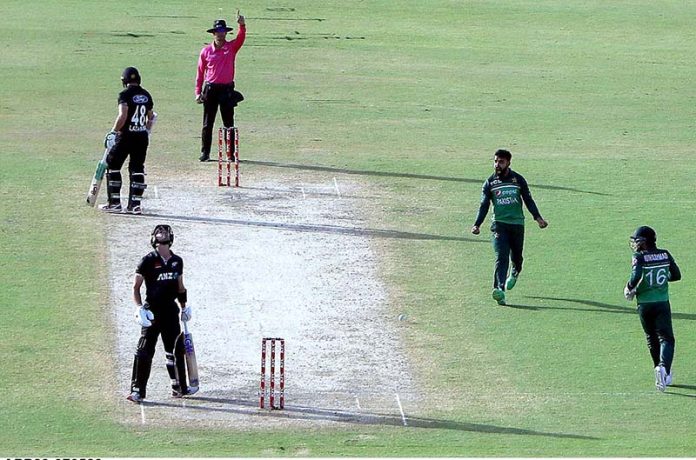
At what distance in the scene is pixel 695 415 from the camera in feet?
50.4

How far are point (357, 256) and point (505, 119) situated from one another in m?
11.0

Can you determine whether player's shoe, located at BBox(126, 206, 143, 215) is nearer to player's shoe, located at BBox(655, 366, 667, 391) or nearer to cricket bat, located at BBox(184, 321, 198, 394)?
cricket bat, located at BBox(184, 321, 198, 394)

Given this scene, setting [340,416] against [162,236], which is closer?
[162,236]

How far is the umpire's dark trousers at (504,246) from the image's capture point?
18.8m

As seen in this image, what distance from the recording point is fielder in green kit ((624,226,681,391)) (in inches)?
632

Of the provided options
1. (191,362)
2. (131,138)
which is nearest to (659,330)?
(191,362)

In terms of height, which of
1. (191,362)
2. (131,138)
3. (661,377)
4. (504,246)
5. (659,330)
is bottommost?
(661,377)

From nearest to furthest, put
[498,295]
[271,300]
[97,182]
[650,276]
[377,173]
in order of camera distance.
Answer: [650,276]
[498,295]
[271,300]
[97,182]
[377,173]

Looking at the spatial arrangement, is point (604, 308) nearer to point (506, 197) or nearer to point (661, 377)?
point (506, 197)

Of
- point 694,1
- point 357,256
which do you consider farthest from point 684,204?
point 694,1

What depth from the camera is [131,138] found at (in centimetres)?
2228

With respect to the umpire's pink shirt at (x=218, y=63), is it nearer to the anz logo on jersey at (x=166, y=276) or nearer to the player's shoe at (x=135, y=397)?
the anz logo on jersey at (x=166, y=276)

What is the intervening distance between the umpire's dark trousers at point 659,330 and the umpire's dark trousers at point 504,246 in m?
2.89

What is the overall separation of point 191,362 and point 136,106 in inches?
293
